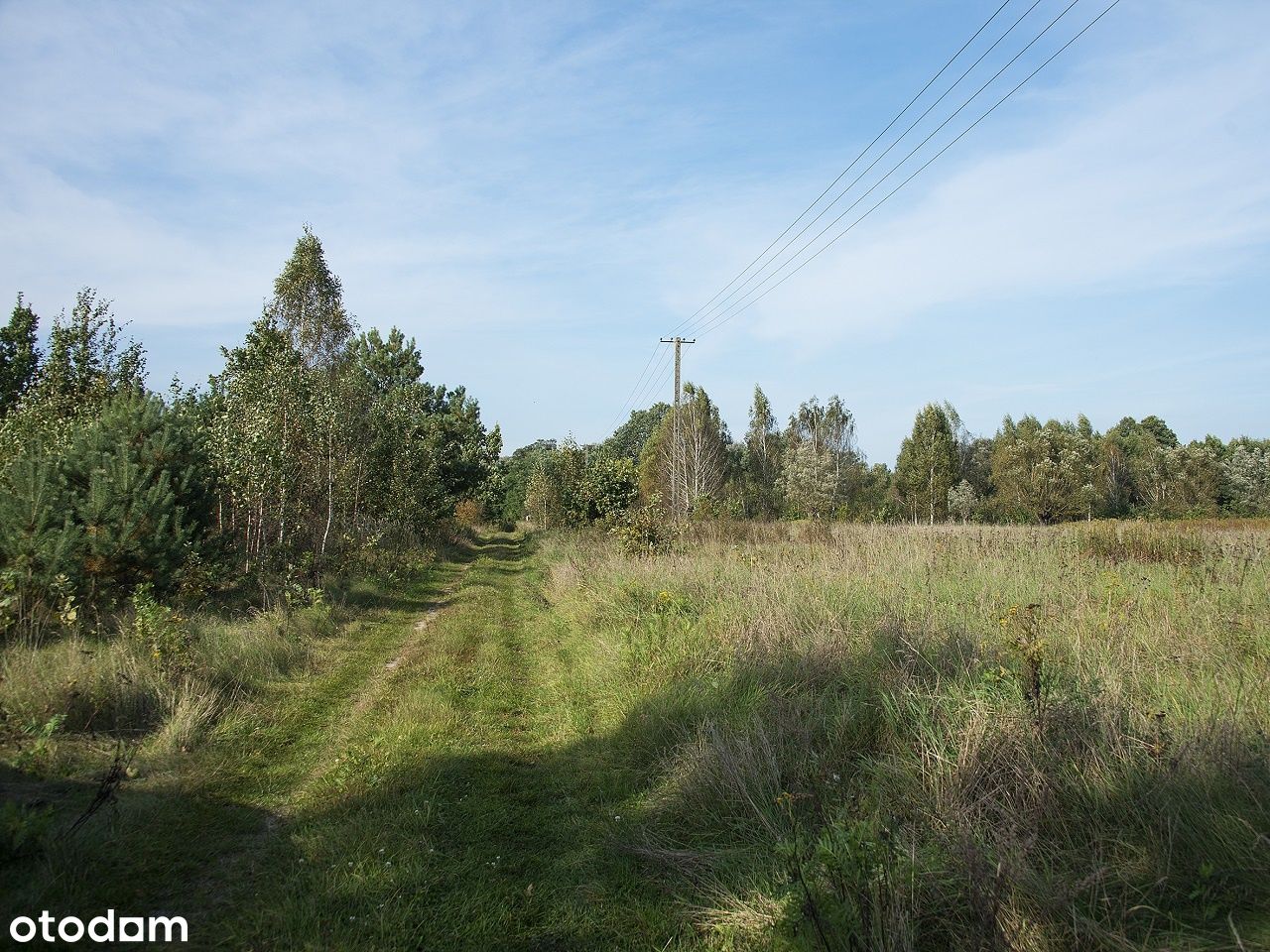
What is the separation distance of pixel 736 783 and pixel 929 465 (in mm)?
50776

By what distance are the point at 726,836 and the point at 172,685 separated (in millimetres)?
5558

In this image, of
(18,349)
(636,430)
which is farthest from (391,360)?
(636,430)

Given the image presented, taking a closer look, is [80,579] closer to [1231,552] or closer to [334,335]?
[334,335]

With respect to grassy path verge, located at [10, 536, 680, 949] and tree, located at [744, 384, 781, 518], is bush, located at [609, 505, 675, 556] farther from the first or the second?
tree, located at [744, 384, 781, 518]

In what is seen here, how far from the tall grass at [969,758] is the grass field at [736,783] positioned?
0.06 ft

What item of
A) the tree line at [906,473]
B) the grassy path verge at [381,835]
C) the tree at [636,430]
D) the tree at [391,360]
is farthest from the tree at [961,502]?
the tree at [636,430]

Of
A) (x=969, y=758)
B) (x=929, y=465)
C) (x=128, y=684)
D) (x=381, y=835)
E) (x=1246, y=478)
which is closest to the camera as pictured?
(x=969, y=758)

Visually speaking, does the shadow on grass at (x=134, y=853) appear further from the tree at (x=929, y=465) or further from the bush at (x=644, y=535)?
the tree at (x=929, y=465)

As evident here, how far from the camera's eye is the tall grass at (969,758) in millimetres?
3146

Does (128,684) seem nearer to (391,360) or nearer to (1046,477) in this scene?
(391,360)

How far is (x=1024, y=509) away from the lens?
136 ft

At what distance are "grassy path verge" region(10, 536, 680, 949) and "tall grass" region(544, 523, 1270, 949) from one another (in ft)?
1.77

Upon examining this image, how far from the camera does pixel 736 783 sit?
482 cm

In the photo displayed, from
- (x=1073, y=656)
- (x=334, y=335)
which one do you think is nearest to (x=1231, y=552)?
(x=1073, y=656)
